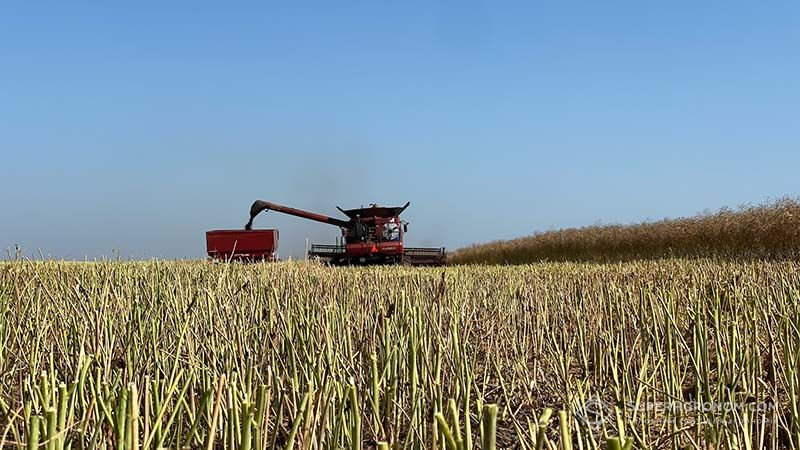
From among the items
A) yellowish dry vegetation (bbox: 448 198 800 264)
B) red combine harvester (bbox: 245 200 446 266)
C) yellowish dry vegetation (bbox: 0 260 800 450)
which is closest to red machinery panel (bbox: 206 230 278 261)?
red combine harvester (bbox: 245 200 446 266)

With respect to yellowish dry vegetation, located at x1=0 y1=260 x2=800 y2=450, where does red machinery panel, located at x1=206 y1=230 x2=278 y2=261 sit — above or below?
above

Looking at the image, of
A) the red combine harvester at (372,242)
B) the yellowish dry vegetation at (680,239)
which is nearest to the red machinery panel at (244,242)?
the red combine harvester at (372,242)

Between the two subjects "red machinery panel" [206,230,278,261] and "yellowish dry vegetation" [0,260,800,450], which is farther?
"red machinery panel" [206,230,278,261]

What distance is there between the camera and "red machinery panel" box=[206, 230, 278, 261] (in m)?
12.2

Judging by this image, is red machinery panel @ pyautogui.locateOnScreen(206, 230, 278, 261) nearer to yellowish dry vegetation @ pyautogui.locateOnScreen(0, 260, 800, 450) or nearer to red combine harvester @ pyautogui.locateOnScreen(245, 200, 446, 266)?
red combine harvester @ pyautogui.locateOnScreen(245, 200, 446, 266)

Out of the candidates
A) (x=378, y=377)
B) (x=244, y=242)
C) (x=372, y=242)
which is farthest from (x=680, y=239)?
(x=378, y=377)

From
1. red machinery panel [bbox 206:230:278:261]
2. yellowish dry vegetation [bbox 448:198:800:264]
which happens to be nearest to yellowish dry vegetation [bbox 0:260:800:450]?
yellowish dry vegetation [bbox 448:198:800:264]

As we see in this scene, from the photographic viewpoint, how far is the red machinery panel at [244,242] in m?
12.2

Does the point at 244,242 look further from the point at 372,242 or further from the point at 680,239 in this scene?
the point at 680,239

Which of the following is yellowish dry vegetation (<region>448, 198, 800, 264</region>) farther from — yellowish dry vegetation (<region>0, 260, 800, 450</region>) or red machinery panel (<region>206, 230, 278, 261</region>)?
yellowish dry vegetation (<region>0, 260, 800, 450</region>)

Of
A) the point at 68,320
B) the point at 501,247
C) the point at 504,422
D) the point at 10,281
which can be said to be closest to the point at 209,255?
the point at 10,281

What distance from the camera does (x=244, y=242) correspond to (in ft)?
40.1

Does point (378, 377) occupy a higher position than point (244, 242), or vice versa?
point (244, 242)

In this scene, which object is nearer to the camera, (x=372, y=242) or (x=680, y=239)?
(x=372, y=242)
